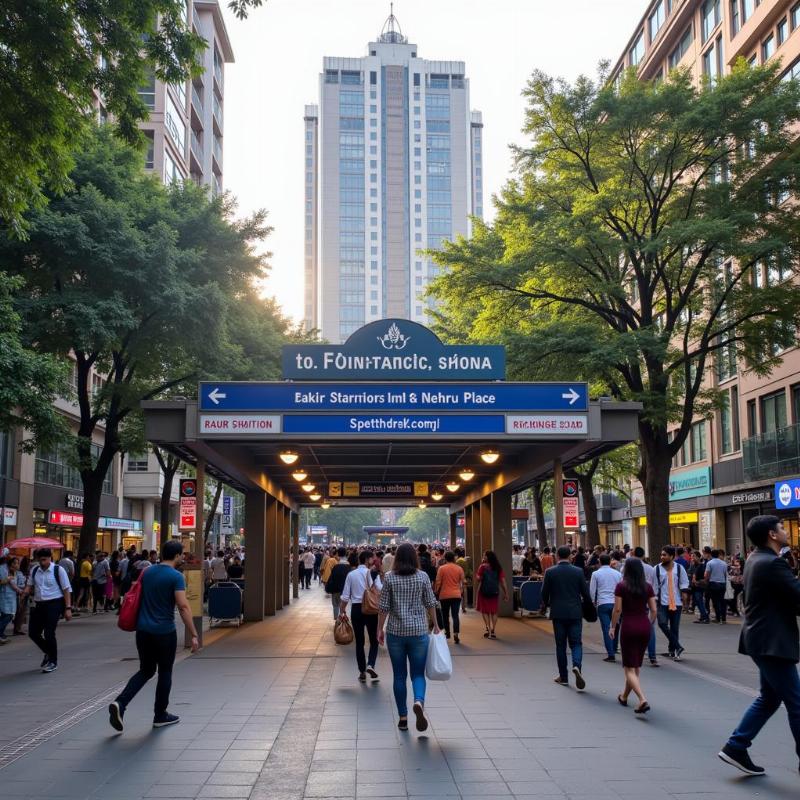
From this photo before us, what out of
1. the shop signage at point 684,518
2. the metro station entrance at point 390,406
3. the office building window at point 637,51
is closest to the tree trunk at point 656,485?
the metro station entrance at point 390,406

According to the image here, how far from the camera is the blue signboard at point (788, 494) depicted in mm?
→ 30547

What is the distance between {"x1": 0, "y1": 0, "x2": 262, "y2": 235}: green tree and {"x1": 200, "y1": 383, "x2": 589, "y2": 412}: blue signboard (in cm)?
439

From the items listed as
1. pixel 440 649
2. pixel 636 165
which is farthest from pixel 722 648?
pixel 636 165

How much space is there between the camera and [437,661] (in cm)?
854

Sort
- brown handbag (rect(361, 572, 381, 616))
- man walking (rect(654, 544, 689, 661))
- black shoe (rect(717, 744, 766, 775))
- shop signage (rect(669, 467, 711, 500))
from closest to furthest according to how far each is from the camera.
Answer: black shoe (rect(717, 744, 766, 775)) < brown handbag (rect(361, 572, 381, 616)) < man walking (rect(654, 544, 689, 661)) < shop signage (rect(669, 467, 711, 500))

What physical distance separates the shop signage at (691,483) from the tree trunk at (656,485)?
16937mm

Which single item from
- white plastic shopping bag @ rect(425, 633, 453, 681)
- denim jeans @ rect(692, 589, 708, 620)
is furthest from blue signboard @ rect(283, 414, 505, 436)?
denim jeans @ rect(692, 589, 708, 620)

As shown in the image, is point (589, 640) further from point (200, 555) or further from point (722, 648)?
point (200, 555)

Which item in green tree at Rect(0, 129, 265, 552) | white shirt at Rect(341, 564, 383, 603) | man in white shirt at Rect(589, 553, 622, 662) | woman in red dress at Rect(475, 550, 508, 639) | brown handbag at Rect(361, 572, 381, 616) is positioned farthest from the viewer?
green tree at Rect(0, 129, 265, 552)

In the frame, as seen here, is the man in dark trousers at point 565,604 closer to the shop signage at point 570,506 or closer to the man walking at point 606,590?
the man walking at point 606,590

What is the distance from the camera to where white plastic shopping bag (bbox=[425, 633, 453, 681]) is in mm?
8508

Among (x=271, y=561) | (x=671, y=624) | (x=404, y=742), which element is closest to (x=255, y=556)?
(x=271, y=561)

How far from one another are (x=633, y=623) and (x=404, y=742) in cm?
301

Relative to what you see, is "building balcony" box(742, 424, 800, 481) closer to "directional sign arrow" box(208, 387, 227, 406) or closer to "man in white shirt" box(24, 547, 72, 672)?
"directional sign arrow" box(208, 387, 227, 406)
